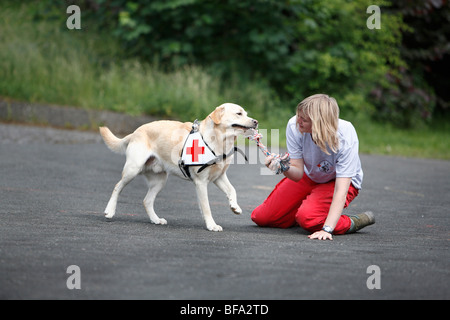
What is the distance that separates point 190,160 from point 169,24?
11271 mm

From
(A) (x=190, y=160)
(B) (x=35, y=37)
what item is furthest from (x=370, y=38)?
(A) (x=190, y=160)

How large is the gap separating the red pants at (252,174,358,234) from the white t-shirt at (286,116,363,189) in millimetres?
120

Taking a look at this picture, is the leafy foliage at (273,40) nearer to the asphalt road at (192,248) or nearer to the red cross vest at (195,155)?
the asphalt road at (192,248)

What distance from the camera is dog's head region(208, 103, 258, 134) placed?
548cm

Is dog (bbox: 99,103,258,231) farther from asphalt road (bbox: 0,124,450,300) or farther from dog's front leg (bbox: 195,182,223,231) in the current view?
asphalt road (bbox: 0,124,450,300)

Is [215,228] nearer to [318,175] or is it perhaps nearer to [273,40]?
[318,175]

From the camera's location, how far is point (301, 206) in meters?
5.60

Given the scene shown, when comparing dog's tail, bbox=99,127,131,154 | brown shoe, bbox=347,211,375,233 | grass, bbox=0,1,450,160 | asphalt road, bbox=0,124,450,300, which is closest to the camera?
asphalt road, bbox=0,124,450,300

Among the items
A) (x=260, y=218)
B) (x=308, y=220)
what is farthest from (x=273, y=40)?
(x=308, y=220)

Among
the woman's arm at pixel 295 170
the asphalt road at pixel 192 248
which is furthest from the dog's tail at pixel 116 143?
the woman's arm at pixel 295 170

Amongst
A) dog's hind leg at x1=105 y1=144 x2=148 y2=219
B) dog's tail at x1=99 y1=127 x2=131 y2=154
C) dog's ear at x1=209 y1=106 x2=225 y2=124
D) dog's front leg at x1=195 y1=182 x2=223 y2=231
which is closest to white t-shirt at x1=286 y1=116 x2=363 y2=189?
dog's ear at x1=209 y1=106 x2=225 y2=124

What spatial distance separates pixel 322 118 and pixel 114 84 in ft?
32.5

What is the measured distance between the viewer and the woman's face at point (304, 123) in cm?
→ 510
